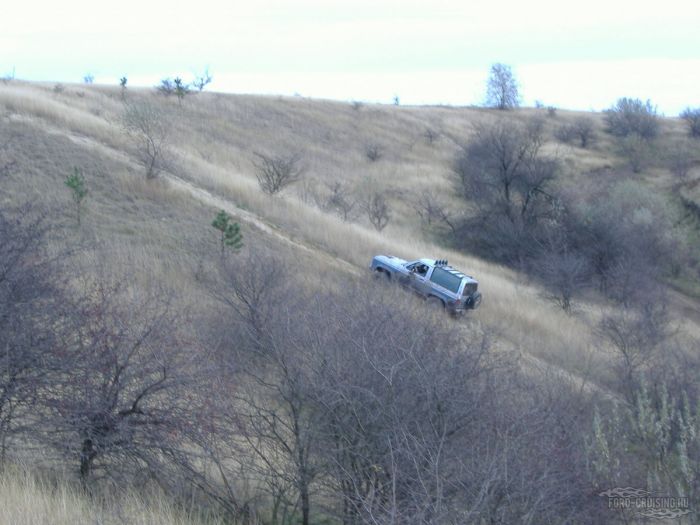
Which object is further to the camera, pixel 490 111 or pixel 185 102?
pixel 490 111

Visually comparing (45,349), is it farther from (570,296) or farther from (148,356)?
(570,296)

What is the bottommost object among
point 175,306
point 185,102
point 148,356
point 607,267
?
point 607,267

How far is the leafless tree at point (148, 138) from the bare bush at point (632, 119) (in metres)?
46.2

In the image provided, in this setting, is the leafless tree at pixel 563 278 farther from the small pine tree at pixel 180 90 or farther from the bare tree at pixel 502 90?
the bare tree at pixel 502 90

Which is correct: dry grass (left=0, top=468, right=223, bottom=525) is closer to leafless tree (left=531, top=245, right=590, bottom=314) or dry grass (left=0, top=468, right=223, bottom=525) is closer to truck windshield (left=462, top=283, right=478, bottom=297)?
truck windshield (left=462, top=283, right=478, bottom=297)

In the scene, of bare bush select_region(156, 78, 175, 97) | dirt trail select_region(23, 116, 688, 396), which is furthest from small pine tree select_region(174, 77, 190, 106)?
dirt trail select_region(23, 116, 688, 396)

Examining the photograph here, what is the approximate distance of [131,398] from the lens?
780 cm

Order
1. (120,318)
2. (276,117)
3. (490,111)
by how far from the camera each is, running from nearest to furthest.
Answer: (120,318)
(276,117)
(490,111)

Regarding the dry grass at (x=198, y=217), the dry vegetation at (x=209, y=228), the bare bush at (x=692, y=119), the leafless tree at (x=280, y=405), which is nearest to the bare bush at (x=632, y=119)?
the bare bush at (x=692, y=119)

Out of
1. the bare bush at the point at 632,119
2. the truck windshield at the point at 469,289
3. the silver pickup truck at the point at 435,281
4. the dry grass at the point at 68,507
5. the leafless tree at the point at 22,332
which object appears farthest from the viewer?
the bare bush at the point at 632,119

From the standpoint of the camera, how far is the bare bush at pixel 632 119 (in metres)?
62.1

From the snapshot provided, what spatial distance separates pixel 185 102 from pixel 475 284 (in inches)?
1220

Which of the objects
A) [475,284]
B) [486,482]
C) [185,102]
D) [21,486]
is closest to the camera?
[486,482]

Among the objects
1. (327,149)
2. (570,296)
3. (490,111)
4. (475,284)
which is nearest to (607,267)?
(570,296)
